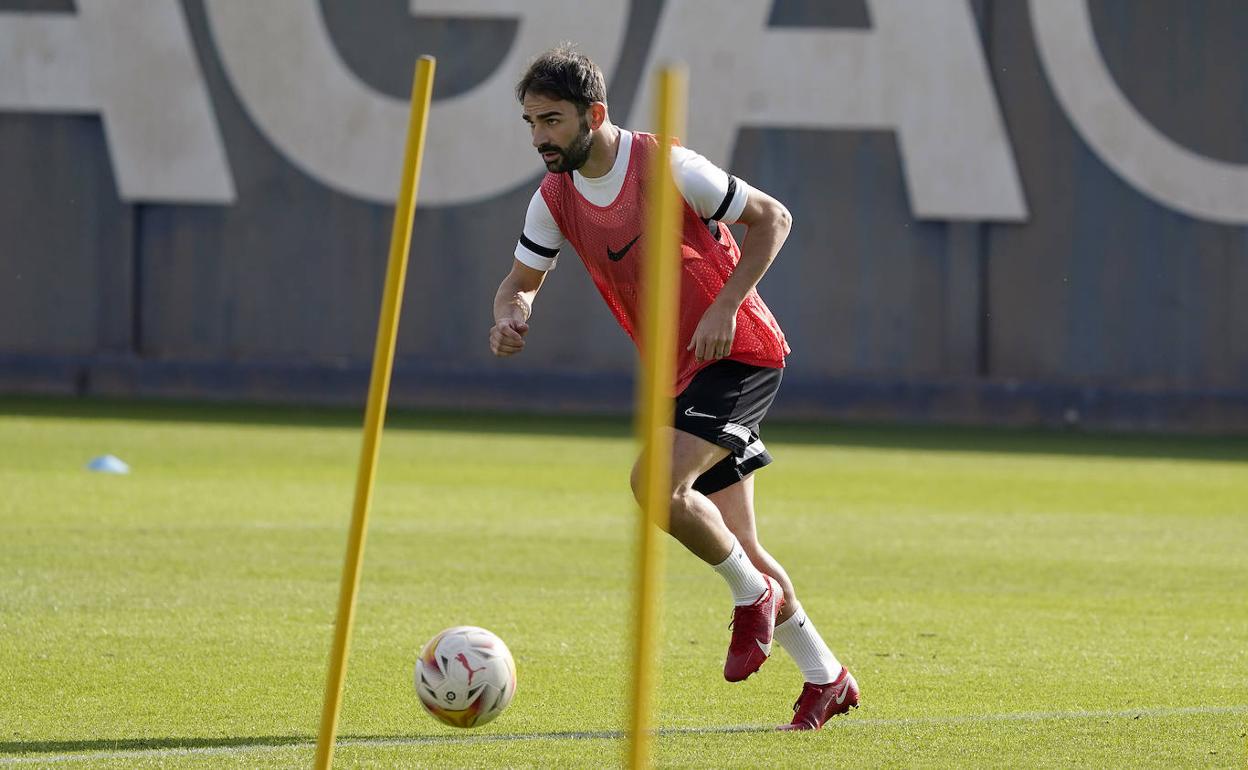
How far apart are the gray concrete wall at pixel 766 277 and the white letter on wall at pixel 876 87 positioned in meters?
0.10

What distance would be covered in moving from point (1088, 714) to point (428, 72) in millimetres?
3367

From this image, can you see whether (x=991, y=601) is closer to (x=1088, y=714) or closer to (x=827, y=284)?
(x=1088, y=714)

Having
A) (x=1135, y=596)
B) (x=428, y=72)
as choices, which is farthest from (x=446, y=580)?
(x=428, y=72)

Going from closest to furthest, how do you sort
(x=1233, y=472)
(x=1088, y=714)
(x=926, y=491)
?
(x=1088, y=714) → (x=926, y=491) → (x=1233, y=472)

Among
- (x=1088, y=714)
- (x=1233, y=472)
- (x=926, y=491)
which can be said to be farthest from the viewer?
(x=1233, y=472)

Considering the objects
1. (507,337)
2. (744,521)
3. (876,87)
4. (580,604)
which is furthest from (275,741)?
(876,87)

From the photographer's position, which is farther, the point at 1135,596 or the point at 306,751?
the point at 1135,596

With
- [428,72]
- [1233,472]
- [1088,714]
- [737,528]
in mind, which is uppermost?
[428,72]

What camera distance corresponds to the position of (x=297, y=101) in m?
21.7

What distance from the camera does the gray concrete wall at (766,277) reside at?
20969 millimetres

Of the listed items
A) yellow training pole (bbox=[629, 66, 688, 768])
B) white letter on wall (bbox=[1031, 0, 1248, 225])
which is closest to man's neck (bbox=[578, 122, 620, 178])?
yellow training pole (bbox=[629, 66, 688, 768])

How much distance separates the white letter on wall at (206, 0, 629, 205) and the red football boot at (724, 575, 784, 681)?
51.0 feet

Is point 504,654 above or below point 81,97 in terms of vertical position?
below

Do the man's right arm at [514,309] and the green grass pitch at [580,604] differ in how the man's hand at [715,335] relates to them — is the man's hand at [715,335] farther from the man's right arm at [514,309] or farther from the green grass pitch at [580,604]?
the green grass pitch at [580,604]
